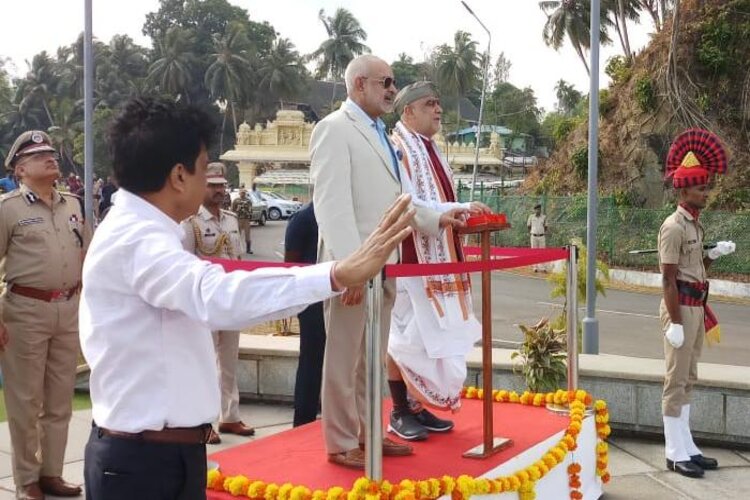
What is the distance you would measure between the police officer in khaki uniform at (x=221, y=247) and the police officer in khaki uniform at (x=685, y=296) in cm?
264

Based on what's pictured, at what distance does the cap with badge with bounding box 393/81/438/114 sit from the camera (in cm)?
436

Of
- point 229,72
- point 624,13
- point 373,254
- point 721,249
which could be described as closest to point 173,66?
point 229,72

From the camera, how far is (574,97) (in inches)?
2613

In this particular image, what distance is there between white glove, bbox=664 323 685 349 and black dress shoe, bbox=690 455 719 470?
0.68 metres

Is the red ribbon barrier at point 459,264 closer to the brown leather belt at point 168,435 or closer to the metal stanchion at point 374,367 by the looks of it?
the metal stanchion at point 374,367

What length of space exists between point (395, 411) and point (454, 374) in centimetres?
38

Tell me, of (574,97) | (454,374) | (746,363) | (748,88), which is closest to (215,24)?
(574,97)

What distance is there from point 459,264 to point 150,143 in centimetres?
152

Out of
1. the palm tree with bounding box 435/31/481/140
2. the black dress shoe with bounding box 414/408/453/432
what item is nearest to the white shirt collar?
the black dress shoe with bounding box 414/408/453/432

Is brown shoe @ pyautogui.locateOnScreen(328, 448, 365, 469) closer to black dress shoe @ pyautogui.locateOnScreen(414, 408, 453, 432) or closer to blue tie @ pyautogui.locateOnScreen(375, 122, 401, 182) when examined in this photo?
black dress shoe @ pyautogui.locateOnScreen(414, 408, 453, 432)

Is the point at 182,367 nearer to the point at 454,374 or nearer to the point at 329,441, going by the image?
the point at 329,441

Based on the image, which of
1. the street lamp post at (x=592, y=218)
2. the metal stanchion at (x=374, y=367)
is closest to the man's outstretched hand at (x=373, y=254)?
the metal stanchion at (x=374, y=367)

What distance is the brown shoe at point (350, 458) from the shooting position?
12.0ft

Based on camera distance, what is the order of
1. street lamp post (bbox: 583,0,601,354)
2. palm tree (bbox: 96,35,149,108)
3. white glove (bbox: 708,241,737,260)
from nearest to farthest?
white glove (bbox: 708,241,737,260) → street lamp post (bbox: 583,0,601,354) → palm tree (bbox: 96,35,149,108)
